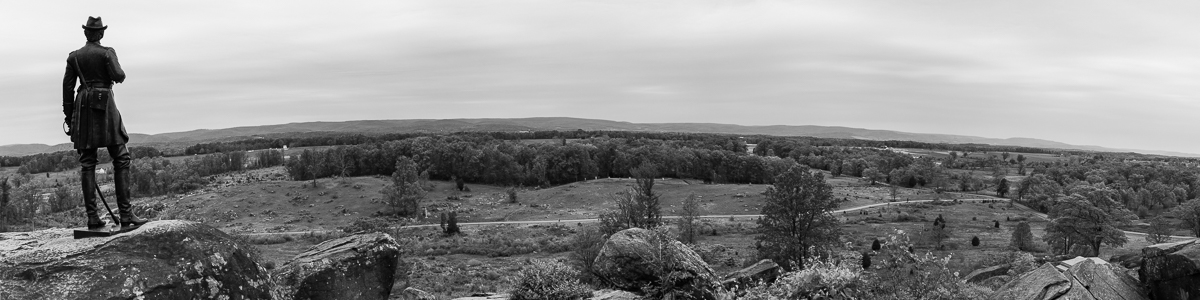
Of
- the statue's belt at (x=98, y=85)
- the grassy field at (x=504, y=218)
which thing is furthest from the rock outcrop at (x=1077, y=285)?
the grassy field at (x=504, y=218)

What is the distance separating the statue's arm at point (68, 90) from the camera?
10.5 metres

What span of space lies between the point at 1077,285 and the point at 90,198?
76.6 ft

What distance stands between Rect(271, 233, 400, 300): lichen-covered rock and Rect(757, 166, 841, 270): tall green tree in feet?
124

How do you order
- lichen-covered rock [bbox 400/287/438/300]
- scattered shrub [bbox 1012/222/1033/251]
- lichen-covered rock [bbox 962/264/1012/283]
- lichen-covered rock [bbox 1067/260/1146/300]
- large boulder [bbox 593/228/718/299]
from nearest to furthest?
large boulder [bbox 593/228/718/299] → lichen-covered rock [bbox 1067/260/1146/300] → lichen-covered rock [bbox 400/287/438/300] → lichen-covered rock [bbox 962/264/1012/283] → scattered shrub [bbox 1012/222/1033/251]

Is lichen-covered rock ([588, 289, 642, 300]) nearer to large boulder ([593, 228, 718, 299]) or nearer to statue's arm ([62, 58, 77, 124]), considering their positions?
large boulder ([593, 228, 718, 299])

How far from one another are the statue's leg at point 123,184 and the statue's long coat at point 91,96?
1.17 feet

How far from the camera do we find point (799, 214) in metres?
48.8

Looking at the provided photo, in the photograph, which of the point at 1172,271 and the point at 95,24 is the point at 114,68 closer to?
the point at 95,24

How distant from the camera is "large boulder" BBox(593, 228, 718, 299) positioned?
50.6 feet

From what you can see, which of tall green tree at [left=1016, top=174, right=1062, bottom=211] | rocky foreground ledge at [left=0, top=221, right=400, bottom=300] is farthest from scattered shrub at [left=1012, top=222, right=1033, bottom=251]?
rocky foreground ledge at [left=0, top=221, right=400, bottom=300]

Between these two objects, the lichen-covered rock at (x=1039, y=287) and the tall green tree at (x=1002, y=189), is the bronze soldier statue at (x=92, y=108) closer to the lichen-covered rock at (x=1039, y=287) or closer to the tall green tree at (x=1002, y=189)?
the lichen-covered rock at (x=1039, y=287)

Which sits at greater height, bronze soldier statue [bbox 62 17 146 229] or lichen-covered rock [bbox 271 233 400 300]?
bronze soldier statue [bbox 62 17 146 229]

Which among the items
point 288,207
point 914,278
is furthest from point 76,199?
point 914,278

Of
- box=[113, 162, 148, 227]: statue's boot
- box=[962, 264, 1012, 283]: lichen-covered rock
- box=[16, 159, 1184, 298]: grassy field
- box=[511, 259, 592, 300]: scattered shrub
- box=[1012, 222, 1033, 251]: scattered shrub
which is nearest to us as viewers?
box=[113, 162, 148, 227]: statue's boot
